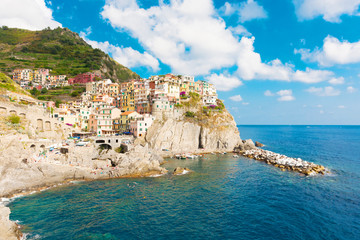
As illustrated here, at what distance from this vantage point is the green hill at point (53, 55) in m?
123

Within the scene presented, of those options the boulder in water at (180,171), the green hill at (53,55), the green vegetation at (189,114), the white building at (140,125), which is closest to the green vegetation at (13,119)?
the white building at (140,125)

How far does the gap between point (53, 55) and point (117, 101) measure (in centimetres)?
9678

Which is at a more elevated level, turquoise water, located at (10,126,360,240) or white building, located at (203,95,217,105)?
white building, located at (203,95,217,105)

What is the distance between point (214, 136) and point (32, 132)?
194 feet

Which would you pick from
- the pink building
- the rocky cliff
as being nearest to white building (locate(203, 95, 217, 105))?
the rocky cliff

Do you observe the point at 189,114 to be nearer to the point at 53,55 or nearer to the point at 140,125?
the point at 140,125

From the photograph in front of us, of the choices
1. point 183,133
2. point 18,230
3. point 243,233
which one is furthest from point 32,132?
point 243,233

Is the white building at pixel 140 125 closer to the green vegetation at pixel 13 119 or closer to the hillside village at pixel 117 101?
the hillside village at pixel 117 101

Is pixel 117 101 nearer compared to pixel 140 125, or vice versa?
pixel 140 125

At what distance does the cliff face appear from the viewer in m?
67.9

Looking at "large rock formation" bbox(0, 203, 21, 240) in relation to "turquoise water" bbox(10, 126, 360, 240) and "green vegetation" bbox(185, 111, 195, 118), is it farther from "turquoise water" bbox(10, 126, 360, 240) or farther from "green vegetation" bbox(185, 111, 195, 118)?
"green vegetation" bbox(185, 111, 195, 118)

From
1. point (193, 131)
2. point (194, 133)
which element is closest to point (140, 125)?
point (193, 131)

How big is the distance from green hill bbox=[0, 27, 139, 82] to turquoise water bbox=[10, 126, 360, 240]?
361 feet

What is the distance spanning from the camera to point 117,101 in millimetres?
89500
